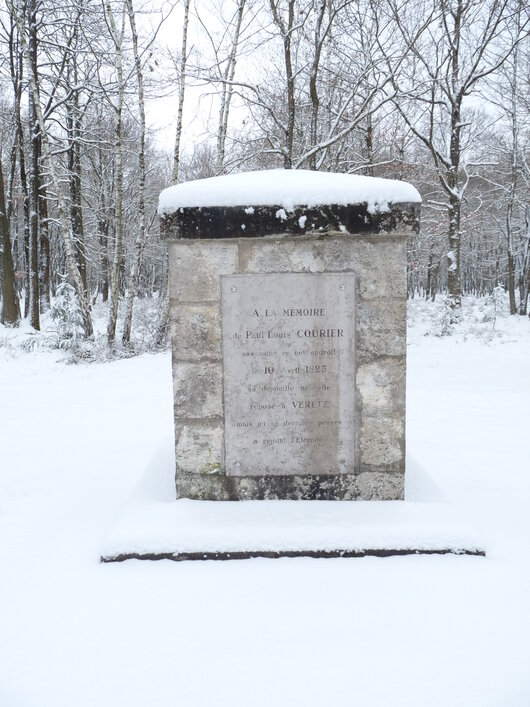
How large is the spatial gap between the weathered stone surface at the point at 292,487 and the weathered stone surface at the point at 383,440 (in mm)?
98

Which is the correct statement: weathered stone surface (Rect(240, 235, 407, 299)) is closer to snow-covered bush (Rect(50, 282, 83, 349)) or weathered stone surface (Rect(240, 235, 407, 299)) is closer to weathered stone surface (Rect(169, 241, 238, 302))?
weathered stone surface (Rect(169, 241, 238, 302))

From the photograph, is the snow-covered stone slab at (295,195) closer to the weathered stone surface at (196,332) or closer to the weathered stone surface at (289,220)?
the weathered stone surface at (289,220)

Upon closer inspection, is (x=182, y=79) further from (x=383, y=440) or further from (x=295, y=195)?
(x=383, y=440)

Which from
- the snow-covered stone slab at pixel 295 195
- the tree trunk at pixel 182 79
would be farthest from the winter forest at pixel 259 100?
the snow-covered stone slab at pixel 295 195

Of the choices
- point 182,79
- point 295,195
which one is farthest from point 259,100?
point 295,195

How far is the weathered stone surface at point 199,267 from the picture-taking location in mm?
2781

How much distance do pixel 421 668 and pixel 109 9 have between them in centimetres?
1161

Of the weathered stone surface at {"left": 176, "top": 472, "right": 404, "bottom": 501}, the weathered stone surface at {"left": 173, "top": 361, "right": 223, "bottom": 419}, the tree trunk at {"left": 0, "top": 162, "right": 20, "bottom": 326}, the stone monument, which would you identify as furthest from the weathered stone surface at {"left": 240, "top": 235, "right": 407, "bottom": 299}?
the tree trunk at {"left": 0, "top": 162, "right": 20, "bottom": 326}

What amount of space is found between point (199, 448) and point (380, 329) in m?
1.23

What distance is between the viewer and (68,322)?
1073cm

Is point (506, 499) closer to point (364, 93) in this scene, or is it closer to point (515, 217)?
point (364, 93)

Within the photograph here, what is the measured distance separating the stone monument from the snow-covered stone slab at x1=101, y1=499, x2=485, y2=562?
26 centimetres

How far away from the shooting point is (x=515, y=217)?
90.6 feet

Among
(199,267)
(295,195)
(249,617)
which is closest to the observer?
(249,617)
